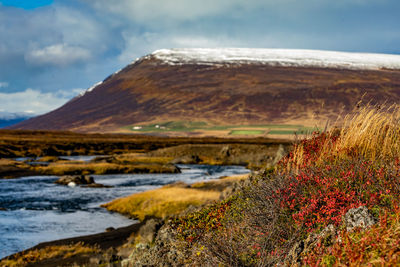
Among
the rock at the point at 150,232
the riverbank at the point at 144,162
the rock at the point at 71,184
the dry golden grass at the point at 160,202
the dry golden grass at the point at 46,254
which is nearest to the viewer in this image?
the rock at the point at 150,232

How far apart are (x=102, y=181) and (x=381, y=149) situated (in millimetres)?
49040

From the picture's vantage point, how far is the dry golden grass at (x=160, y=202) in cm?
3516

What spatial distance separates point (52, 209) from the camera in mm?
35750

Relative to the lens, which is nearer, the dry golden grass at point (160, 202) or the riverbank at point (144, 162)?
the dry golden grass at point (160, 202)

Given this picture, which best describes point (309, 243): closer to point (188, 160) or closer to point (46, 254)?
point (46, 254)

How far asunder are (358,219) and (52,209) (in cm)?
3416

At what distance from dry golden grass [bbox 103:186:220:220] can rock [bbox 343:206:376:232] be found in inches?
1087

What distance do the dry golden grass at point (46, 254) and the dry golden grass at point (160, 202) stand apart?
1142 cm

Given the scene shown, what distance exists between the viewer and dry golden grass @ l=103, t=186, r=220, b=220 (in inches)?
1384

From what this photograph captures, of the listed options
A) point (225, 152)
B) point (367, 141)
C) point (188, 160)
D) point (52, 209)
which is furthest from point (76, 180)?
point (367, 141)

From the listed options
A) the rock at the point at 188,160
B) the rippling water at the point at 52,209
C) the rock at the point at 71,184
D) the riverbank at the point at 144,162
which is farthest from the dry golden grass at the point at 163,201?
the rock at the point at 188,160

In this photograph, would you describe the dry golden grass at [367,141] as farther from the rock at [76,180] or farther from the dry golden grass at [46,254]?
the rock at [76,180]

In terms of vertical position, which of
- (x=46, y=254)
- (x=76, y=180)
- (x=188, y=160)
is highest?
(x=46, y=254)

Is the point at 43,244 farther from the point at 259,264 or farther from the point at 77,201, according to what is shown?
the point at 259,264
